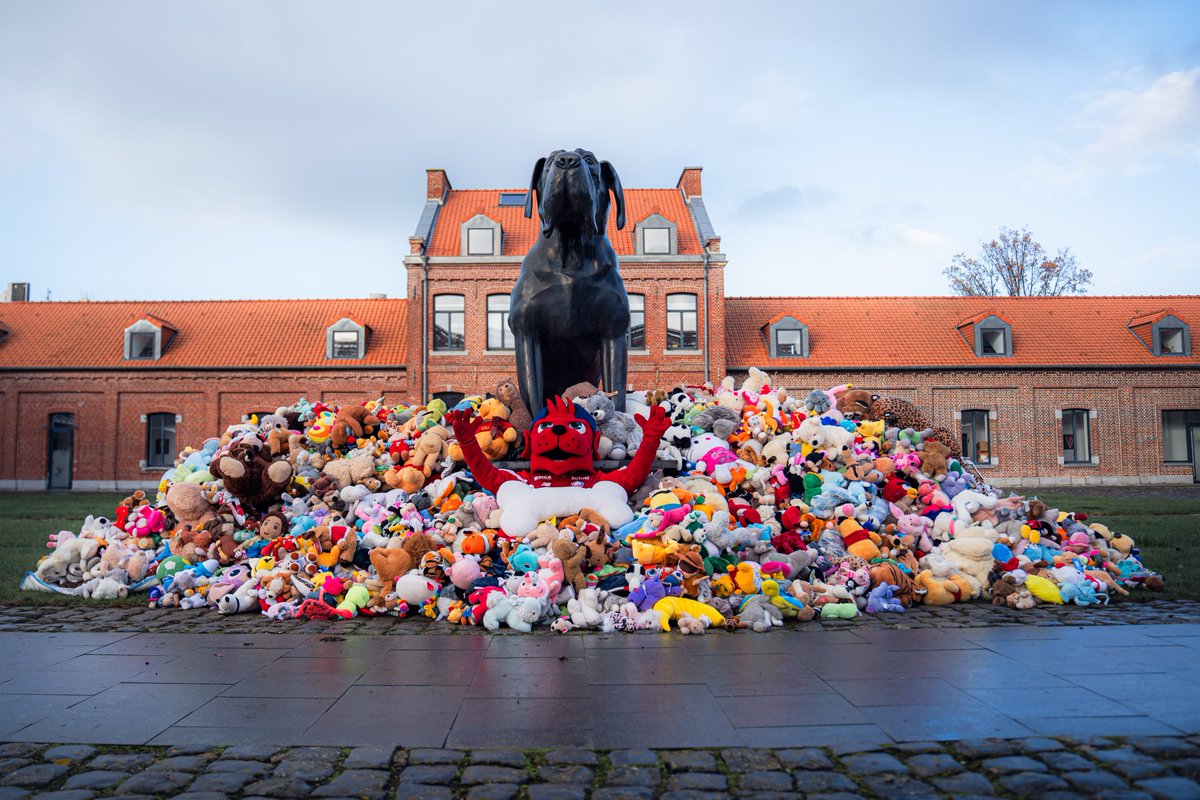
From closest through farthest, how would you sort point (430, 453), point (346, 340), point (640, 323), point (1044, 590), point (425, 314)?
point (1044, 590)
point (430, 453)
point (425, 314)
point (640, 323)
point (346, 340)

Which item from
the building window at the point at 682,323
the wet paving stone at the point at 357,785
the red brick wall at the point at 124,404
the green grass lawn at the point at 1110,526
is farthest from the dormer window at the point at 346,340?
the wet paving stone at the point at 357,785

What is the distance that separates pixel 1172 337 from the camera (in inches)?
1169

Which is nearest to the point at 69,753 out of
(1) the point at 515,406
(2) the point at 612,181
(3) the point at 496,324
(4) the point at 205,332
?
(1) the point at 515,406

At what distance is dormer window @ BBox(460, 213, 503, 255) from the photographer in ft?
90.5

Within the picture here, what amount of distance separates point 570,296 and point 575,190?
1.00 metres

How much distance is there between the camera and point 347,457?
7676mm

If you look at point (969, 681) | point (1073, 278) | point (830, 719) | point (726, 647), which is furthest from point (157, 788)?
point (1073, 278)

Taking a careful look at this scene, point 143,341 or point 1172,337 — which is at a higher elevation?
point 1172,337

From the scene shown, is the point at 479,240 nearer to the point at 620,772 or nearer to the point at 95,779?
the point at 95,779

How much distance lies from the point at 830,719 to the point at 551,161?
15.5 ft

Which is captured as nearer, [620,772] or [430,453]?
[620,772]

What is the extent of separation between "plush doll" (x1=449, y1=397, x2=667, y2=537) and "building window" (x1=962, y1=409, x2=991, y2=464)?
2555 cm

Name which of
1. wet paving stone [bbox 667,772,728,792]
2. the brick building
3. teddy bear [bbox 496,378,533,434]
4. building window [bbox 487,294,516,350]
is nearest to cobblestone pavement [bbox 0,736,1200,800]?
wet paving stone [bbox 667,772,728,792]

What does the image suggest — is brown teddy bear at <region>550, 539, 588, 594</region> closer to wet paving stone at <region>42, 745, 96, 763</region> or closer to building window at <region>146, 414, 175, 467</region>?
wet paving stone at <region>42, 745, 96, 763</region>
